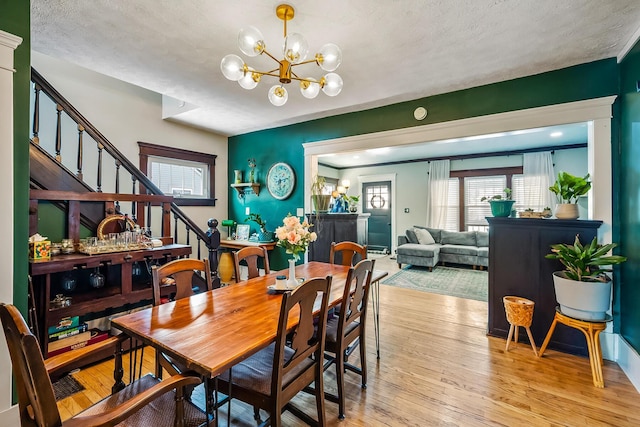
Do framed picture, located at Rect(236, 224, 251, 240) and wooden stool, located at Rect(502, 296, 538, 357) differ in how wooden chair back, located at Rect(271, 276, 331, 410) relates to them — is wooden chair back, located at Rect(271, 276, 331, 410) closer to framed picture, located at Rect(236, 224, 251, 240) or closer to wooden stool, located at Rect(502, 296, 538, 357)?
wooden stool, located at Rect(502, 296, 538, 357)

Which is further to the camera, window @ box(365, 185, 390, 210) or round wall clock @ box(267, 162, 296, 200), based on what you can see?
window @ box(365, 185, 390, 210)

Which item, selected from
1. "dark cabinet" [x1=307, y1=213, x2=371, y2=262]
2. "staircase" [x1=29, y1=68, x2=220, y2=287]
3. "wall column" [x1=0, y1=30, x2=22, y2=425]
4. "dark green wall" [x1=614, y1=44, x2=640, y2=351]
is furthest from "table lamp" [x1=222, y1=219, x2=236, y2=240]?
"dark green wall" [x1=614, y1=44, x2=640, y2=351]

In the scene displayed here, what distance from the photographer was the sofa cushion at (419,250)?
5895 mm

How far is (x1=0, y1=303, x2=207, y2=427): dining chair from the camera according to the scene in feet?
2.76

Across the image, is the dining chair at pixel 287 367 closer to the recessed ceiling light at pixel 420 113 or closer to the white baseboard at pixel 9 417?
the white baseboard at pixel 9 417

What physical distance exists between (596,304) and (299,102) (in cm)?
351

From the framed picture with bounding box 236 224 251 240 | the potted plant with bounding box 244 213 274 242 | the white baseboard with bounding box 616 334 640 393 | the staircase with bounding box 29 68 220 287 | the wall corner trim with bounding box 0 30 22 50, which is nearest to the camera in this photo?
the wall corner trim with bounding box 0 30 22 50

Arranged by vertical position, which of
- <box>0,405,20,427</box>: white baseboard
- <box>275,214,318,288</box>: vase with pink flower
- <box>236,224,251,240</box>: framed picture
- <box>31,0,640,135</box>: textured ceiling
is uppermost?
<box>31,0,640,135</box>: textured ceiling

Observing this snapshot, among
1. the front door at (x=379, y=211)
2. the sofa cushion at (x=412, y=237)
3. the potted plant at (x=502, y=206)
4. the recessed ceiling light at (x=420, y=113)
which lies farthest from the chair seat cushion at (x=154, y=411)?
the front door at (x=379, y=211)

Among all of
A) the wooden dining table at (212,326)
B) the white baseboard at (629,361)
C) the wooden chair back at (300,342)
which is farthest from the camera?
the white baseboard at (629,361)

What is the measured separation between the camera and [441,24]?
2055 mm

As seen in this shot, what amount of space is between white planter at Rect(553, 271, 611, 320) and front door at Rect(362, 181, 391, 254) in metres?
5.82

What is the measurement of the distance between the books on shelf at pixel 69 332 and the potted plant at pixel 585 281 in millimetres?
4020

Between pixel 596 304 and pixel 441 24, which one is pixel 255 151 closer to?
pixel 441 24
